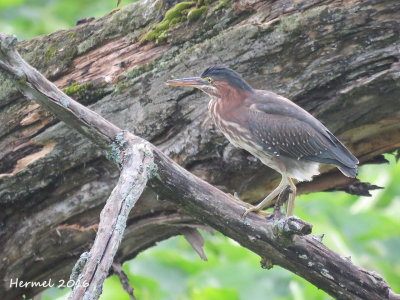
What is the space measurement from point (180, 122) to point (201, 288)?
1.19 meters

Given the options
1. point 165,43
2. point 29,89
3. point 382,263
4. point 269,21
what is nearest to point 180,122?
point 165,43

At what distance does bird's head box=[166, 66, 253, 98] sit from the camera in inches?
152

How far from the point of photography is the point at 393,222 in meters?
5.36

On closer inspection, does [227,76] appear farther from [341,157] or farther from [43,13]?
[43,13]

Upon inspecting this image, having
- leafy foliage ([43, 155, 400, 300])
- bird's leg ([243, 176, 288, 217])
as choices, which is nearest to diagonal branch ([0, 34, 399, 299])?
bird's leg ([243, 176, 288, 217])

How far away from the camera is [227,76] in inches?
153

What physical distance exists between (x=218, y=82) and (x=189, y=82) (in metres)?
0.18

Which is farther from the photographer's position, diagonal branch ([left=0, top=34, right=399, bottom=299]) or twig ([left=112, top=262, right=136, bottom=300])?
twig ([left=112, top=262, right=136, bottom=300])

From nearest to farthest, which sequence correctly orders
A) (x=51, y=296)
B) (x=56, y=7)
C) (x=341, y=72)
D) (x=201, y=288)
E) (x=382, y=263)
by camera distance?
(x=341, y=72), (x=201, y=288), (x=51, y=296), (x=382, y=263), (x=56, y=7)

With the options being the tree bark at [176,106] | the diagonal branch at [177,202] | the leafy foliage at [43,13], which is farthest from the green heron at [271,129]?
the leafy foliage at [43,13]

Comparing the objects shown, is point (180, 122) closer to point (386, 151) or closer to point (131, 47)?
point (131, 47)

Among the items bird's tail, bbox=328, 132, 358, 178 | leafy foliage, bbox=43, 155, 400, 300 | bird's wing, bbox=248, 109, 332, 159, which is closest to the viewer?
bird's tail, bbox=328, 132, 358, 178

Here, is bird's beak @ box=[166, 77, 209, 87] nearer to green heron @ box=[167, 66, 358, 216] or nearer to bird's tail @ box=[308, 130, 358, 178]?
green heron @ box=[167, 66, 358, 216]

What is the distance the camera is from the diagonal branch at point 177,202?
8.69 feet
